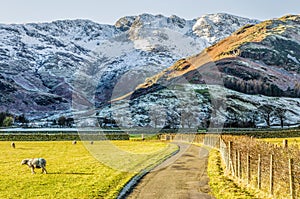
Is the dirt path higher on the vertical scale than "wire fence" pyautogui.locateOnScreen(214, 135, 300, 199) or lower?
lower

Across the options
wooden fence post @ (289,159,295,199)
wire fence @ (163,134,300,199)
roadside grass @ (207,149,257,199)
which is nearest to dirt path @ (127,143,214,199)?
roadside grass @ (207,149,257,199)

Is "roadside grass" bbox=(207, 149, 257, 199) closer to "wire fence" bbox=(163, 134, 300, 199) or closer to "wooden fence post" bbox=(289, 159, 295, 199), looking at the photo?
"wire fence" bbox=(163, 134, 300, 199)

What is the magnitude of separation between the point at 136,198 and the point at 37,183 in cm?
930

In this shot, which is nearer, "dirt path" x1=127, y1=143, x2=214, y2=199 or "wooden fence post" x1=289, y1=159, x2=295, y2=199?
"wooden fence post" x1=289, y1=159, x2=295, y2=199

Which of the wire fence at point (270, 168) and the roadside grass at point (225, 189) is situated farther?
the roadside grass at point (225, 189)

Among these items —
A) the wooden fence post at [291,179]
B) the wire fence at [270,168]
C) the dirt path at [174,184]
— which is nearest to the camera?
the wooden fence post at [291,179]

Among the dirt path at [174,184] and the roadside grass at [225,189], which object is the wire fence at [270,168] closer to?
the roadside grass at [225,189]

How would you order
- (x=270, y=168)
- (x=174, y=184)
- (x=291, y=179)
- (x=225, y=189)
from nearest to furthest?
(x=291, y=179) → (x=270, y=168) → (x=225, y=189) → (x=174, y=184)

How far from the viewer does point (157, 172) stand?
32156 mm

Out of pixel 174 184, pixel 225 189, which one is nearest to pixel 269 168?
pixel 225 189

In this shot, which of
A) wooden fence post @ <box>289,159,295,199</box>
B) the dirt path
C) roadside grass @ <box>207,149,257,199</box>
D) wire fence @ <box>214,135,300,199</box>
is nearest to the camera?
wooden fence post @ <box>289,159,295,199</box>

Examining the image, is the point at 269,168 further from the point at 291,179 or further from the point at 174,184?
the point at 174,184

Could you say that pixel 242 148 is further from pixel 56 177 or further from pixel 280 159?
pixel 56 177

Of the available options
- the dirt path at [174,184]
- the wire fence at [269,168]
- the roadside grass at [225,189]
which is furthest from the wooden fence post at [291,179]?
the dirt path at [174,184]
